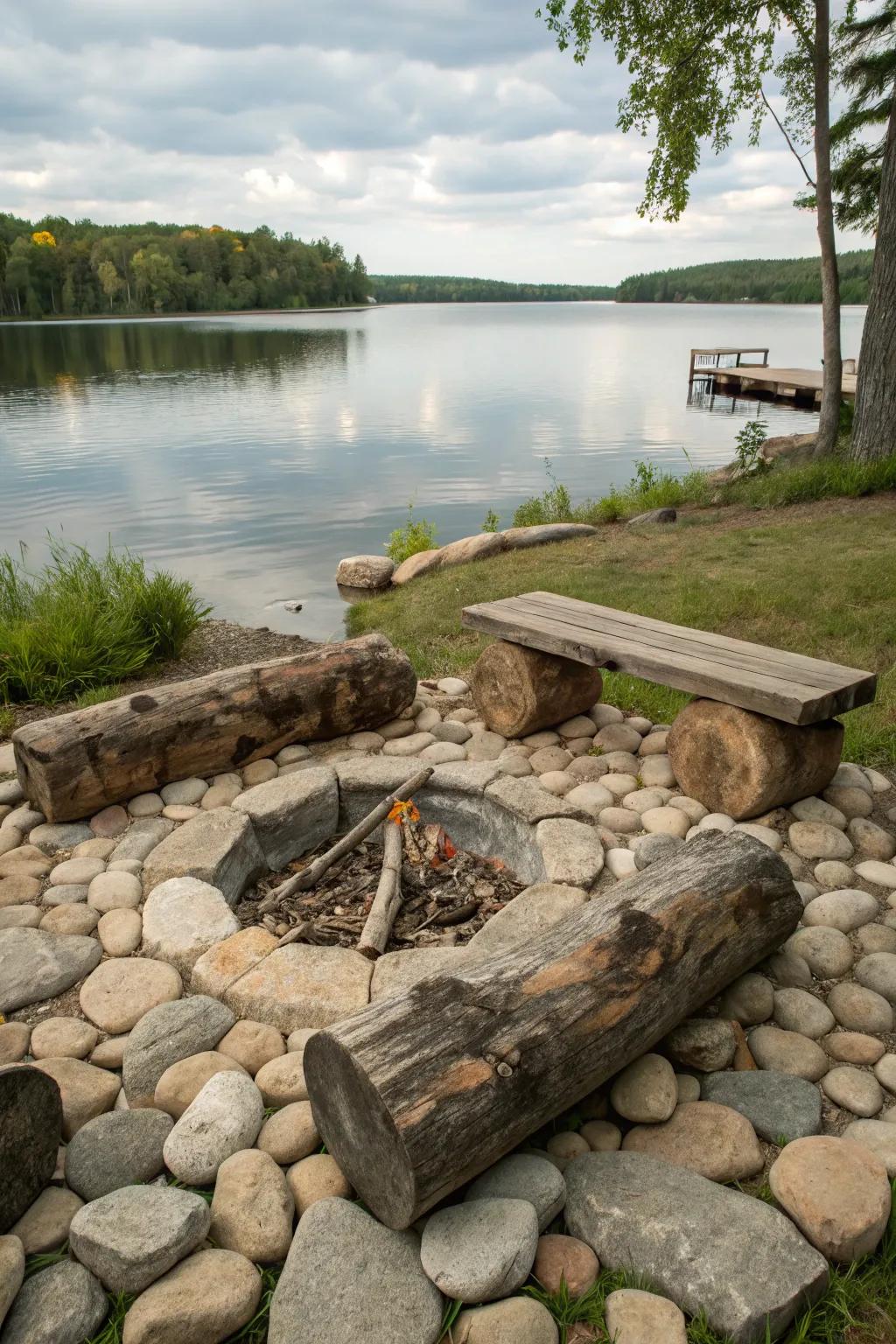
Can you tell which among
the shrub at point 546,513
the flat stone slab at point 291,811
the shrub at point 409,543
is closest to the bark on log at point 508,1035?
the flat stone slab at point 291,811

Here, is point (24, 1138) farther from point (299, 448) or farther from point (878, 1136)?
point (299, 448)

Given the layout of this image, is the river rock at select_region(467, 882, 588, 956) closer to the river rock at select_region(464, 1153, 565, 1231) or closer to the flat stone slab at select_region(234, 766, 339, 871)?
the river rock at select_region(464, 1153, 565, 1231)

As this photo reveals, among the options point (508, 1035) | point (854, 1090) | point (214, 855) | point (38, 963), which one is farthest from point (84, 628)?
point (854, 1090)

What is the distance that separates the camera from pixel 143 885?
11.0 feet

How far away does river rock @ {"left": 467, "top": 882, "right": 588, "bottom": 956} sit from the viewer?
2832 mm

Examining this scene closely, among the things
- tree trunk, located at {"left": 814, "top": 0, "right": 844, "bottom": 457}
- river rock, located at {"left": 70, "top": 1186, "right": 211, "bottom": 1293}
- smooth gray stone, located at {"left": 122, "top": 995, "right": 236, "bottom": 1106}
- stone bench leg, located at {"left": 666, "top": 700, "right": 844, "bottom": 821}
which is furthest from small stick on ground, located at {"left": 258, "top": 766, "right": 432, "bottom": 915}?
tree trunk, located at {"left": 814, "top": 0, "right": 844, "bottom": 457}

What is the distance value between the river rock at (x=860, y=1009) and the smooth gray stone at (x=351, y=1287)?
59.0 inches

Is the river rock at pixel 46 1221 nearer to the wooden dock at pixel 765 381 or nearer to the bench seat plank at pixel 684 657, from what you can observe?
the bench seat plank at pixel 684 657

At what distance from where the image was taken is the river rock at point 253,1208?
6.41 feet

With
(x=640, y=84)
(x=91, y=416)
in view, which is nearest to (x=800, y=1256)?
(x=640, y=84)

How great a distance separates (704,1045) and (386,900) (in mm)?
1245

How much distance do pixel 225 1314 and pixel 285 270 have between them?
92.3 meters

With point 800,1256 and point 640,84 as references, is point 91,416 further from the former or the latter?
point 800,1256

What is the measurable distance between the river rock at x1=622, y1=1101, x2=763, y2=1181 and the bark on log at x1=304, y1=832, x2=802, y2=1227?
0.19 meters
